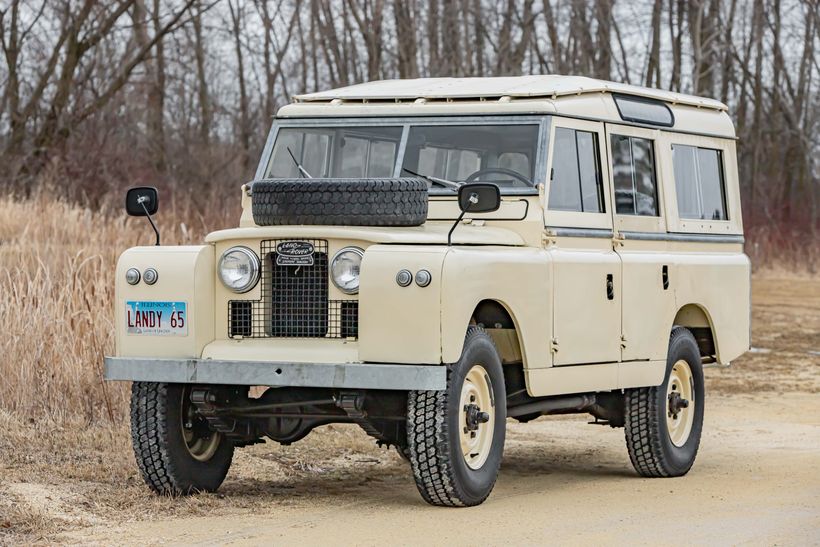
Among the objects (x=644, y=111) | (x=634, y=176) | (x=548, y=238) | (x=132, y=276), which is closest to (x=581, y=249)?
(x=548, y=238)

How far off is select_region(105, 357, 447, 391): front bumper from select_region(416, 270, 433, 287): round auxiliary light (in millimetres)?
405

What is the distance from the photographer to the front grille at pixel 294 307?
8.27m

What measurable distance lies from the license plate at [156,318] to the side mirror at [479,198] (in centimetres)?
155

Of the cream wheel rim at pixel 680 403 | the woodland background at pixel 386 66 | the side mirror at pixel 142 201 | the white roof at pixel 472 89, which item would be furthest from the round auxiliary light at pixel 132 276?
the woodland background at pixel 386 66

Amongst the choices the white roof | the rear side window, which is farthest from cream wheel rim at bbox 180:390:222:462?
the rear side window

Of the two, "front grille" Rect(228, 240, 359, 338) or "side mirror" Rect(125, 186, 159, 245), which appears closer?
"front grille" Rect(228, 240, 359, 338)

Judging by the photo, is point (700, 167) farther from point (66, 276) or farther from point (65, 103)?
point (65, 103)

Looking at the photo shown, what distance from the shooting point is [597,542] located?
7.38 metres

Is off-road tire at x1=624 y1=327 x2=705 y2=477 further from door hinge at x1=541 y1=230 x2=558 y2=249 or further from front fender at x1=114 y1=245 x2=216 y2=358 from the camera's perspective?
front fender at x1=114 y1=245 x2=216 y2=358

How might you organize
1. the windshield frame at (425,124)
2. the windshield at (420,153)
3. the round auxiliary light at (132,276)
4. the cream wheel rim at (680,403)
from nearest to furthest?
1. the round auxiliary light at (132,276)
2. the windshield frame at (425,124)
3. the windshield at (420,153)
4. the cream wheel rim at (680,403)

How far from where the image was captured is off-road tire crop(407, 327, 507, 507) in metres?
8.02

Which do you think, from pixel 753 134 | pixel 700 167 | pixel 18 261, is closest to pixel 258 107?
pixel 753 134

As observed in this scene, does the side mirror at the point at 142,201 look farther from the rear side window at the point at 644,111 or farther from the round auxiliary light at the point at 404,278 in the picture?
the rear side window at the point at 644,111

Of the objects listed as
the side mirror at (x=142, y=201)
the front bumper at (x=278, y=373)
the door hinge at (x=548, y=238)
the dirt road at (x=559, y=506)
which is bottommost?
the dirt road at (x=559, y=506)
